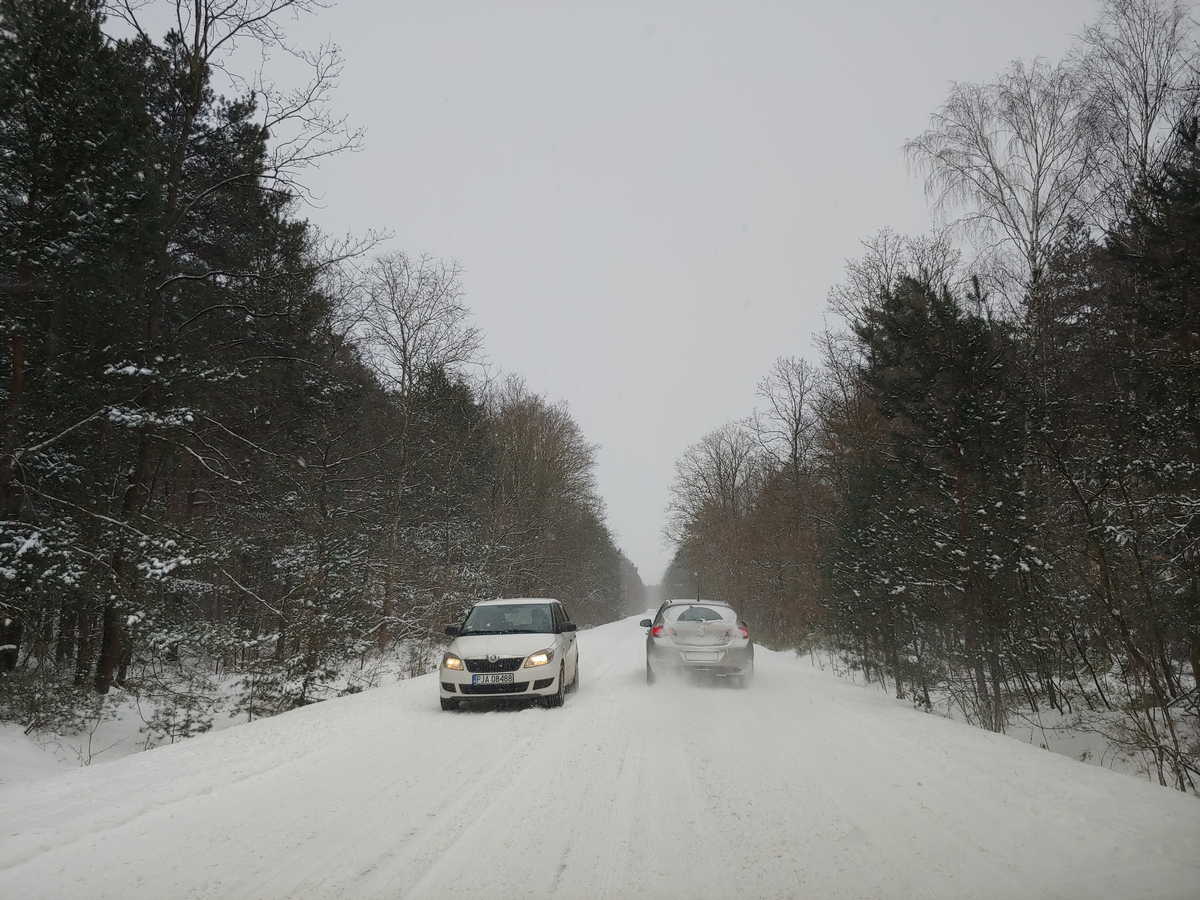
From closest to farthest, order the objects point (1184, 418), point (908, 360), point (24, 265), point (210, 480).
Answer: point (1184, 418) < point (24, 265) < point (908, 360) < point (210, 480)

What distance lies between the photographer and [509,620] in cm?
1011

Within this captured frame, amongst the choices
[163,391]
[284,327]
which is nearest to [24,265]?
[163,391]

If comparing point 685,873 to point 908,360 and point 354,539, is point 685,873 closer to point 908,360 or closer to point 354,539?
point 908,360

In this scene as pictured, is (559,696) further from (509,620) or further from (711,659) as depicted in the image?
(711,659)

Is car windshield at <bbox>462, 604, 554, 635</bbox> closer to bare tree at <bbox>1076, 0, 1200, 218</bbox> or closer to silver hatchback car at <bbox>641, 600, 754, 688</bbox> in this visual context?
silver hatchback car at <bbox>641, 600, 754, 688</bbox>

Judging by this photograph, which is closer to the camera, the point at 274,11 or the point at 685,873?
the point at 685,873

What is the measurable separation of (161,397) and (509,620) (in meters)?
6.66

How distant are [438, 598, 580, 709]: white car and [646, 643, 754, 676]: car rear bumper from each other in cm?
239

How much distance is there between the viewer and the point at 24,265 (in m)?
8.97

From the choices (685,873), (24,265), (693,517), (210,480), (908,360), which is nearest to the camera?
(685,873)

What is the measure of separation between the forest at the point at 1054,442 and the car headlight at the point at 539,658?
5776mm

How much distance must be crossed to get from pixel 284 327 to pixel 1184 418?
15138 mm

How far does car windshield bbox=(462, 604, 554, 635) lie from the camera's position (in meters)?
9.80

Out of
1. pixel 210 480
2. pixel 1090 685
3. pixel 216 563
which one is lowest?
pixel 1090 685
